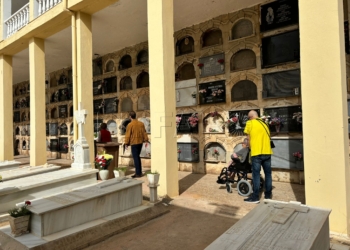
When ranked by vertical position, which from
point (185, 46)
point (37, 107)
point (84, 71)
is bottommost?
point (37, 107)

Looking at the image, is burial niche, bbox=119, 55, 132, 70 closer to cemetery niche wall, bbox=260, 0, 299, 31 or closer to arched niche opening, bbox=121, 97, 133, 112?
arched niche opening, bbox=121, 97, 133, 112

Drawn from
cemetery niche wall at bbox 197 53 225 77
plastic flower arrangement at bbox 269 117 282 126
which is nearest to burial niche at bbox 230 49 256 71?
cemetery niche wall at bbox 197 53 225 77

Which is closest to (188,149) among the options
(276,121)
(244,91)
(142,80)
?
(244,91)

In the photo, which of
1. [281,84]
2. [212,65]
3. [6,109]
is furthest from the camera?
[6,109]

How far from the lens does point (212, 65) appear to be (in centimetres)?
710

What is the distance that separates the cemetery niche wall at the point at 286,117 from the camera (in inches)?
221

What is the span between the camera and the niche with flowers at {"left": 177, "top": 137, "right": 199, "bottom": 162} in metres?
7.26

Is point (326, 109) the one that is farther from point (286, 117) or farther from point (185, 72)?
point (185, 72)

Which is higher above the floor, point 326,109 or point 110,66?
point 110,66

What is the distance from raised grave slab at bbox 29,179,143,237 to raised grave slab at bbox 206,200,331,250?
2.10 m

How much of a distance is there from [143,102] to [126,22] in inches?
108

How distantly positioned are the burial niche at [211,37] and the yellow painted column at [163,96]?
8.85 feet

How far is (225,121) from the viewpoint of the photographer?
677cm

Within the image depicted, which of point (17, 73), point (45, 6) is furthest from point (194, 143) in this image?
point (17, 73)
